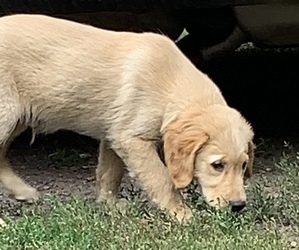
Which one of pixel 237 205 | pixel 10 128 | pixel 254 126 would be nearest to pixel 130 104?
pixel 10 128

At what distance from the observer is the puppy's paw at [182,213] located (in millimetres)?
3654

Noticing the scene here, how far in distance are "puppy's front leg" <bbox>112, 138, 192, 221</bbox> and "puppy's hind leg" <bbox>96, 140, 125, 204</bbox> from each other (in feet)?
0.93

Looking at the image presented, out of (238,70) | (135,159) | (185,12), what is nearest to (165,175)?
(135,159)

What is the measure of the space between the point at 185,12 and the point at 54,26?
1107mm

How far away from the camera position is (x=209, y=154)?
3.75m

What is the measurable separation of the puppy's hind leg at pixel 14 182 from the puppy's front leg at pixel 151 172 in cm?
48

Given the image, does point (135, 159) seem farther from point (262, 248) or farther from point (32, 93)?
point (262, 248)

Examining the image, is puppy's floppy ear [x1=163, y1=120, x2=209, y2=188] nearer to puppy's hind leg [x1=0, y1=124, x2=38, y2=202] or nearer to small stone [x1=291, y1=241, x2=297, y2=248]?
small stone [x1=291, y1=241, x2=297, y2=248]

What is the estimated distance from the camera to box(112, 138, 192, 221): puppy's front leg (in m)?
3.86

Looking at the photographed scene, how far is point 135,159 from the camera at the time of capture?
12.7 feet

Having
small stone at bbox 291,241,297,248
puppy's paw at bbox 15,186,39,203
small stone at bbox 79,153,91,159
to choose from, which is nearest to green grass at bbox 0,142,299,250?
small stone at bbox 291,241,297,248

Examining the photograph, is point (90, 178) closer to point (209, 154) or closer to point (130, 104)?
point (130, 104)

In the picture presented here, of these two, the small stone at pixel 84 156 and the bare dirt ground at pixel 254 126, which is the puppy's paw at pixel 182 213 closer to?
the bare dirt ground at pixel 254 126

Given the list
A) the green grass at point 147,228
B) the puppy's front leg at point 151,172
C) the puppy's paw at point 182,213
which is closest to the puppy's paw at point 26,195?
the green grass at point 147,228
